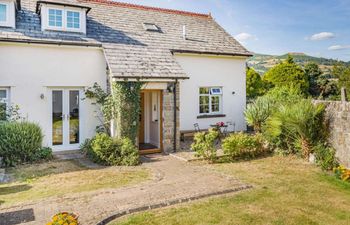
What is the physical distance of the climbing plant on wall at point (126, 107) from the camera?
12.8 m

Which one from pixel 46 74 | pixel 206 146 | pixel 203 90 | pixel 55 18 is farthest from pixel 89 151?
pixel 203 90

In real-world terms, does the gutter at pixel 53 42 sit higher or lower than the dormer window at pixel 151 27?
lower

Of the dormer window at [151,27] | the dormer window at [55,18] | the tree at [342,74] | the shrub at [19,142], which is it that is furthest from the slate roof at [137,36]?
the tree at [342,74]

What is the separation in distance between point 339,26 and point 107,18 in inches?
777

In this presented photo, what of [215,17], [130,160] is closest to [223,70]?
[215,17]

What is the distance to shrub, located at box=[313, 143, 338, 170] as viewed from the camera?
35.5 ft

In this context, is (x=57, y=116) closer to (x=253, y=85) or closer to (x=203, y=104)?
(x=203, y=104)

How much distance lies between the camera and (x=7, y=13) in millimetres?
13141

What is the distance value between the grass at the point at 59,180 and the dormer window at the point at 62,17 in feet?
21.7

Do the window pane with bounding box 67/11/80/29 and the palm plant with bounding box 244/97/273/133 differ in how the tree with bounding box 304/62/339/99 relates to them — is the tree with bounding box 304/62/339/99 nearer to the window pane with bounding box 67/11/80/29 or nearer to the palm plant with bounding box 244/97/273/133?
the palm plant with bounding box 244/97/273/133

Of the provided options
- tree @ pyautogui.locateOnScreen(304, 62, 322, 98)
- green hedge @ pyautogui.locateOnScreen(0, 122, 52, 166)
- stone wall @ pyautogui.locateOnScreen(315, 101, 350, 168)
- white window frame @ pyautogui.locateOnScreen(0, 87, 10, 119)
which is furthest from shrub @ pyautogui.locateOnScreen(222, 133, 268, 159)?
tree @ pyautogui.locateOnScreen(304, 62, 322, 98)

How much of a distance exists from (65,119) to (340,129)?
11.6 meters

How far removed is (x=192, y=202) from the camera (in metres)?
7.66

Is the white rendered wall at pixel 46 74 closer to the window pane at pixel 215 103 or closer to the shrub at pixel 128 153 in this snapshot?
the shrub at pixel 128 153
